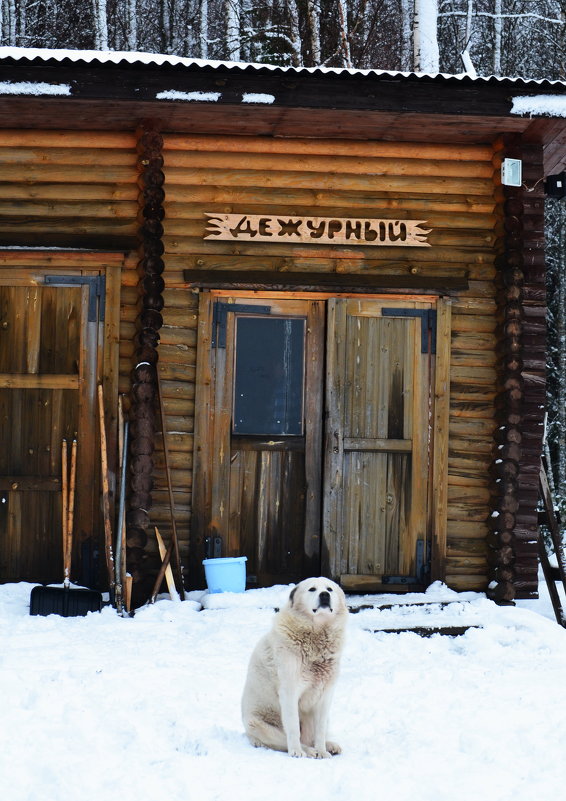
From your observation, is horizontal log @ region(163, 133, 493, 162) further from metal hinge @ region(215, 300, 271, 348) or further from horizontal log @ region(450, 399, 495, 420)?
horizontal log @ region(450, 399, 495, 420)

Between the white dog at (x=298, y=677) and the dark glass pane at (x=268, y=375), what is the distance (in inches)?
144

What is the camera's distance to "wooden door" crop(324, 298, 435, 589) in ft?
27.3

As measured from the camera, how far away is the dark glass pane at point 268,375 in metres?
8.37

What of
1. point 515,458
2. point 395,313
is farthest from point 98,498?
point 515,458

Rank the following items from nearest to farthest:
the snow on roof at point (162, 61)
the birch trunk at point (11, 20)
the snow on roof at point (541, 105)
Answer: the snow on roof at point (162, 61) → the snow on roof at point (541, 105) → the birch trunk at point (11, 20)

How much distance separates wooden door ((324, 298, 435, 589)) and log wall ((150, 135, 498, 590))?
279mm

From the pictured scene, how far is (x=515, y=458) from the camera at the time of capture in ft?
27.0

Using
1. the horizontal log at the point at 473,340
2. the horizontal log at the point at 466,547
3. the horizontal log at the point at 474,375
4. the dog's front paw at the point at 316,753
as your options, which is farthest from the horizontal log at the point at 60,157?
the dog's front paw at the point at 316,753

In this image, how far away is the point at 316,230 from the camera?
8391 mm

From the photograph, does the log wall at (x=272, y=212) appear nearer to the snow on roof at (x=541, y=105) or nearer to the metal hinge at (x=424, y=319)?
the metal hinge at (x=424, y=319)

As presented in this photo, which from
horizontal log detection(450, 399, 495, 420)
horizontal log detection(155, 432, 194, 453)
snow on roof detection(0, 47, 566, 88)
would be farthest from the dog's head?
snow on roof detection(0, 47, 566, 88)

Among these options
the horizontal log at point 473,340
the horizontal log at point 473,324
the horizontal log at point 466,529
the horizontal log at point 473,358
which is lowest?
the horizontal log at point 466,529

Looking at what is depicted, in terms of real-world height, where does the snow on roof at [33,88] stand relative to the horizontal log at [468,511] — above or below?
above

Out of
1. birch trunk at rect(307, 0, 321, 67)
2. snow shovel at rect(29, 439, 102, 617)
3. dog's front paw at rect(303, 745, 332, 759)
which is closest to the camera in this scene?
dog's front paw at rect(303, 745, 332, 759)
